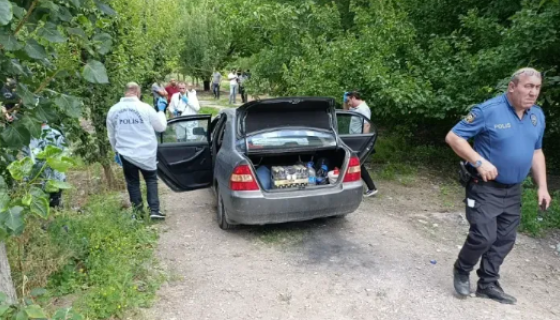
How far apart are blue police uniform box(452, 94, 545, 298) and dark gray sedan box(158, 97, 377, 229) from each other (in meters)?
1.76

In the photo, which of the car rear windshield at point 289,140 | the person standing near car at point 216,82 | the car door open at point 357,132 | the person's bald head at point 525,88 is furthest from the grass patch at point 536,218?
the person standing near car at point 216,82

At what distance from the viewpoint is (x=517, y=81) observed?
3480 mm

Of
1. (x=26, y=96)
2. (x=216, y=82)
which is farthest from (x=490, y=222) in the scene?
(x=216, y=82)

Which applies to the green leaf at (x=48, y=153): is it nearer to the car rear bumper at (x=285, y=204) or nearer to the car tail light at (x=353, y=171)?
the car rear bumper at (x=285, y=204)

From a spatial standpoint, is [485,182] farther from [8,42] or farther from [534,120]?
[8,42]

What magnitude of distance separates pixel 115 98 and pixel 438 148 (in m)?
7.46

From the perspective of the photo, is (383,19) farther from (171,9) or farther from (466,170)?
(466,170)

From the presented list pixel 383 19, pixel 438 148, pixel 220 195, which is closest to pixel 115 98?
pixel 220 195

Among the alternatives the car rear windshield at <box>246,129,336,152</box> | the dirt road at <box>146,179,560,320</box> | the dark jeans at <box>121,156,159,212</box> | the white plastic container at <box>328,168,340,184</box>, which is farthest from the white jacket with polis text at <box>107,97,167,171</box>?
the white plastic container at <box>328,168,340,184</box>

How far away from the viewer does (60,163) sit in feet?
6.58

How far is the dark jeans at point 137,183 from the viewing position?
567cm

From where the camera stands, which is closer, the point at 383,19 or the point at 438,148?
the point at 383,19

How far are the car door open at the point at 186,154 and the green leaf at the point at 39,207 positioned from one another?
4463mm

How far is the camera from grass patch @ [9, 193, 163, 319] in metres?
3.65
